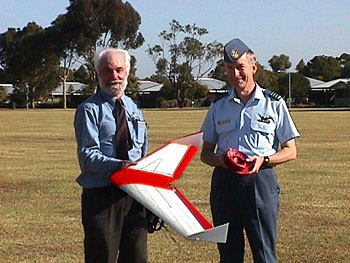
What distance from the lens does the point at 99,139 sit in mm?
4586

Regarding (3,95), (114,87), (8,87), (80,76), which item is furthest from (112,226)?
(80,76)

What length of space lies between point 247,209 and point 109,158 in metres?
1.06

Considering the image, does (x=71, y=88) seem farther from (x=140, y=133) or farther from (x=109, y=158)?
(x=109, y=158)

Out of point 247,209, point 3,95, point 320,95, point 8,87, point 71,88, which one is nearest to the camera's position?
point 247,209

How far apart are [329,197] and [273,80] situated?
84.3 m

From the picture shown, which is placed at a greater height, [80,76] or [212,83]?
[80,76]

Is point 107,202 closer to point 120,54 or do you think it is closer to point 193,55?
point 120,54

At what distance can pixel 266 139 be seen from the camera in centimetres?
491

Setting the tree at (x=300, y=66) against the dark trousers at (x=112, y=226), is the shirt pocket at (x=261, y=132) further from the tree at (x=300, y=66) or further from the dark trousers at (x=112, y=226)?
the tree at (x=300, y=66)

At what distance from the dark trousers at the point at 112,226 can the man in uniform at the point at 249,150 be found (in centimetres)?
59

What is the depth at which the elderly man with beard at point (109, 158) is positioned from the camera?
4.56 meters

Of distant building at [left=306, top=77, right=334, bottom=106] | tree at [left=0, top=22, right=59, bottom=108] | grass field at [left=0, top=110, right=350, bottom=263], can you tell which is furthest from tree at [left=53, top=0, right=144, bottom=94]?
grass field at [left=0, top=110, right=350, bottom=263]

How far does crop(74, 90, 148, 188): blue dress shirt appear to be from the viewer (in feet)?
14.7

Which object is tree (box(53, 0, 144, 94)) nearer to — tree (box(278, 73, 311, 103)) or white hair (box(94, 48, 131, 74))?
tree (box(278, 73, 311, 103))
